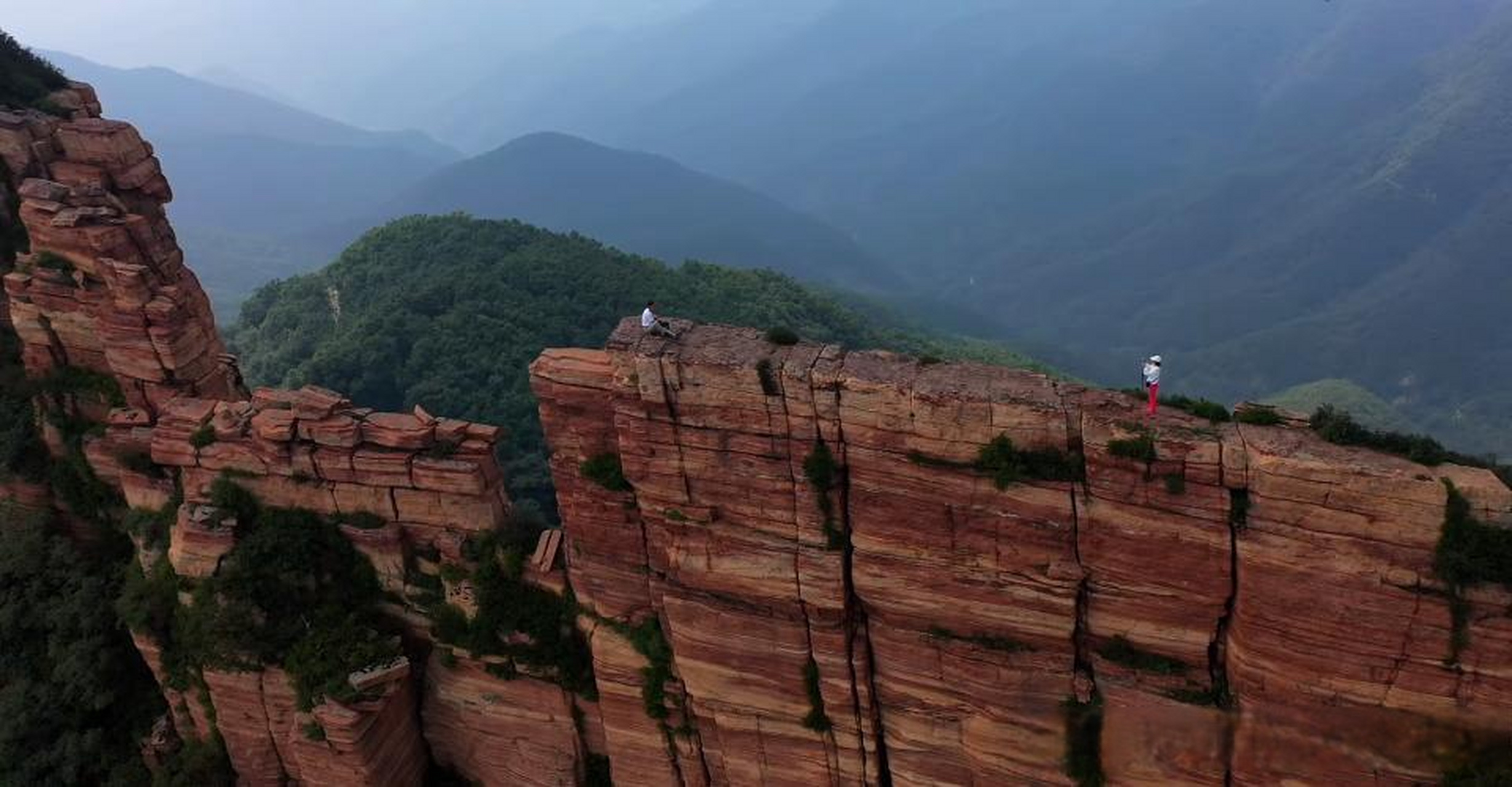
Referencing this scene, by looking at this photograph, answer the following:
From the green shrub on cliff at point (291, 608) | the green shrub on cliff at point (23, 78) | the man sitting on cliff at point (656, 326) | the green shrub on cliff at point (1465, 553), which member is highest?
the green shrub on cliff at point (23, 78)

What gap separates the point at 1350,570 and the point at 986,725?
27.8 ft

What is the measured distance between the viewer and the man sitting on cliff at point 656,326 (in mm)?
21484

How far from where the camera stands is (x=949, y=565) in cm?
2028

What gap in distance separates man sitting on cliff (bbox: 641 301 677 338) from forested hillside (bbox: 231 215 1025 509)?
88.8 feet

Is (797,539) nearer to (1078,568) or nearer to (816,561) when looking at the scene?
(816,561)

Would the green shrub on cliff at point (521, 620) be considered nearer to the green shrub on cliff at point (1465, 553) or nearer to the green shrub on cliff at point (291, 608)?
the green shrub on cliff at point (291, 608)

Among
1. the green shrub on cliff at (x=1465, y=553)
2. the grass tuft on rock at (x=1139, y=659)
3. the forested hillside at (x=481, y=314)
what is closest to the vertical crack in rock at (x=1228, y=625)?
the grass tuft on rock at (x=1139, y=659)

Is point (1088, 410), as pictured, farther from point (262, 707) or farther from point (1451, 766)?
point (262, 707)

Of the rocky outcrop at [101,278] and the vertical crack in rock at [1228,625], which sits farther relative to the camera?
the rocky outcrop at [101,278]

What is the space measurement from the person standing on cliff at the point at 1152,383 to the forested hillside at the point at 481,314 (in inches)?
1357

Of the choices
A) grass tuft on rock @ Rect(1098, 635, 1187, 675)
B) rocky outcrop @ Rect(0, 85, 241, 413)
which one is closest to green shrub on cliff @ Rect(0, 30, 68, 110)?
rocky outcrop @ Rect(0, 85, 241, 413)

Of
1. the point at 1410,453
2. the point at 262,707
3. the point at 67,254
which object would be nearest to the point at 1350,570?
the point at 1410,453

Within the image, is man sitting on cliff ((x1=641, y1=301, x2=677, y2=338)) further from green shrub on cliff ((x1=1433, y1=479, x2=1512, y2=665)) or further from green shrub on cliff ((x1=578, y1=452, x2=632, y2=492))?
green shrub on cliff ((x1=1433, y1=479, x2=1512, y2=665))

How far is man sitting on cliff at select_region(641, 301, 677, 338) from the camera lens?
21484 millimetres
